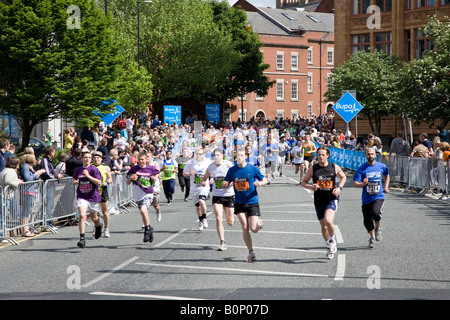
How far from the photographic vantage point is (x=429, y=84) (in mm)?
35281

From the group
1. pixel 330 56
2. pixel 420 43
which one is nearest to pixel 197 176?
pixel 420 43

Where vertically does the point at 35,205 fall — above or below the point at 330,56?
below

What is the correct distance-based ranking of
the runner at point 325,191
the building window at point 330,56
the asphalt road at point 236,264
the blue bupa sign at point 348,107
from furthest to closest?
1. the building window at point 330,56
2. the blue bupa sign at point 348,107
3. the runner at point 325,191
4. the asphalt road at point 236,264

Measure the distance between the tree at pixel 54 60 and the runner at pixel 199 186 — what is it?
12.7 metres

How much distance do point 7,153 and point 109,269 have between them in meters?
6.94

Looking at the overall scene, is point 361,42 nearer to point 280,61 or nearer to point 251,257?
point 280,61

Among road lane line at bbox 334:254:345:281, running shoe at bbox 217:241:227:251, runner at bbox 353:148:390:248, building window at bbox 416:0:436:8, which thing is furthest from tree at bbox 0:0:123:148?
building window at bbox 416:0:436:8

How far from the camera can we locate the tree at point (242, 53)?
7769 cm

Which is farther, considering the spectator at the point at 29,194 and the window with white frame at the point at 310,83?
the window with white frame at the point at 310,83

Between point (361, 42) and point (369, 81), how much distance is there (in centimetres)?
1230

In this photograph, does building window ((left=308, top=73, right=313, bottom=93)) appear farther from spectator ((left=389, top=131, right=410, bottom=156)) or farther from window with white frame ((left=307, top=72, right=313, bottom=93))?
spectator ((left=389, top=131, right=410, bottom=156))

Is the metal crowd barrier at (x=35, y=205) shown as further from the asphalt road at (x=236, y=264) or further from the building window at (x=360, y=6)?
the building window at (x=360, y=6)

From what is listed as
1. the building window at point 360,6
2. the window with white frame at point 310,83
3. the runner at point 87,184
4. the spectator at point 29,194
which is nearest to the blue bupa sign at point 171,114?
the building window at point 360,6

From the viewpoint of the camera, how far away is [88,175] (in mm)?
13875
